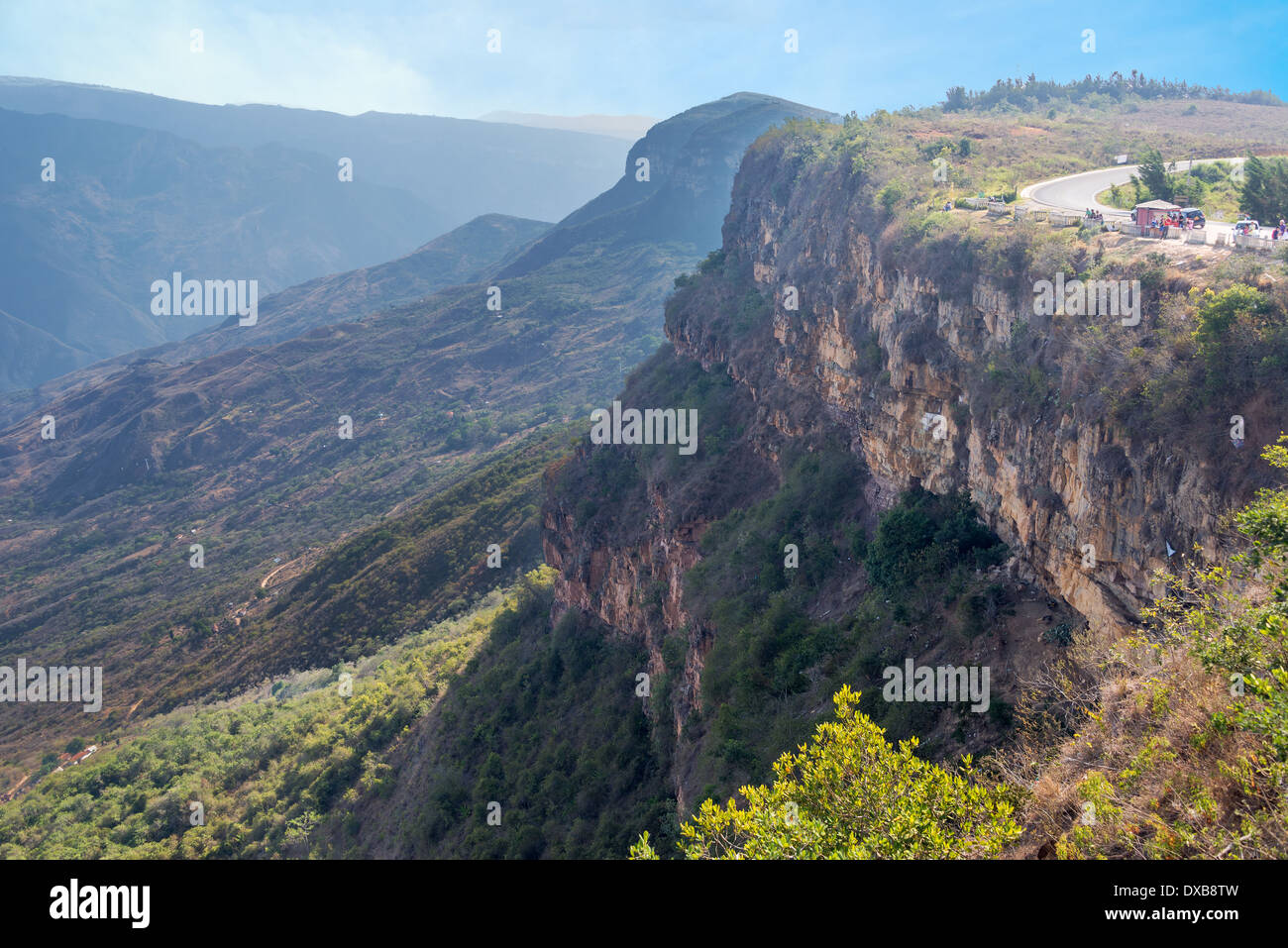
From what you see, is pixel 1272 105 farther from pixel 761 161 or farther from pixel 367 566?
pixel 367 566

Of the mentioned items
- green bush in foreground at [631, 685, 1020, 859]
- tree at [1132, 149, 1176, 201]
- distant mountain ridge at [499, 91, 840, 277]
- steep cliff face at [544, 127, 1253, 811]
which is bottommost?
green bush in foreground at [631, 685, 1020, 859]

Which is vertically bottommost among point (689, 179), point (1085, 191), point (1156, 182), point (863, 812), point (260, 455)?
point (863, 812)

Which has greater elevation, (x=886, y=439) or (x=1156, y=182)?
(x=1156, y=182)

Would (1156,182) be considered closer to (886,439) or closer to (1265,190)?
(1265,190)

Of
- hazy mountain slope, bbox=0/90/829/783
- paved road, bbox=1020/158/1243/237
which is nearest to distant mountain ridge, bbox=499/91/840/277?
hazy mountain slope, bbox=0/90/829/783

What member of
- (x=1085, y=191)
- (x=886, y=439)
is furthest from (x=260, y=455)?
(x=1085, y=191)

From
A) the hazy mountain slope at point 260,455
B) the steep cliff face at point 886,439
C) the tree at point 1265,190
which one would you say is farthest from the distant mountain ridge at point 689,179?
the tree at point 1265,190

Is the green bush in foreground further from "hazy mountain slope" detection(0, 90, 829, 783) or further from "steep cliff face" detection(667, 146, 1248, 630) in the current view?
"hazy mountain slope" detection(0, 90, 829, 783)
